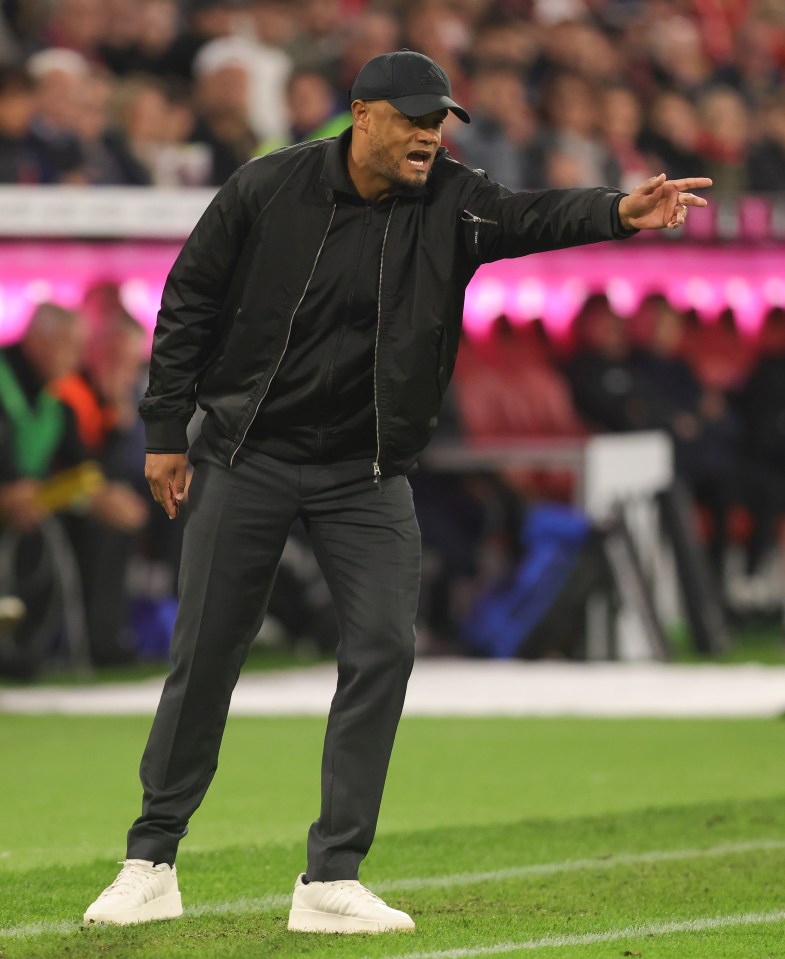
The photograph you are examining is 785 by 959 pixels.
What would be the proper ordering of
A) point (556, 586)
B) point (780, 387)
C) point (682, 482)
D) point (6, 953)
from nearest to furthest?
point (6, 953)
point (556, 586)
point (682, 482)
point (780, 387)

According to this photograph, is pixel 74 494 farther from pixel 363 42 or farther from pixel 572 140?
pixel 572 140

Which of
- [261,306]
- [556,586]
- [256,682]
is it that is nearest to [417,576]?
[261,306]

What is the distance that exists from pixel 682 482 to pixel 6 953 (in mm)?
9328

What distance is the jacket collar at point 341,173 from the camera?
4641mm

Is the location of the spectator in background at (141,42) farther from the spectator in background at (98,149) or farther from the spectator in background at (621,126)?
the spectator in background at (621,126)

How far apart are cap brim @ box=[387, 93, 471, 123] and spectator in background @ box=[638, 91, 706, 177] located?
11445mm

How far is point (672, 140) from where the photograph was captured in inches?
627

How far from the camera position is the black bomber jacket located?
462 centimetres

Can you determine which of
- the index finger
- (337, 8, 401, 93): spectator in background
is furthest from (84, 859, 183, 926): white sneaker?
(337, 8, 401, 93): spectator in background

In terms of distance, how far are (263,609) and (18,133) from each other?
326 inches

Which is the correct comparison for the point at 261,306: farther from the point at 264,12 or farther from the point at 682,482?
the point at 264,12

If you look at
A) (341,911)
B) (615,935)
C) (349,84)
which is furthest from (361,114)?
A: (349,84)

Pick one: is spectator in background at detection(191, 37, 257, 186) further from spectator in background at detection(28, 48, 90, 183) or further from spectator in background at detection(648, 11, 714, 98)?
spectator in background at detection(648, 11, 714, 98)

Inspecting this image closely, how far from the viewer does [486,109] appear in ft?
47.9
